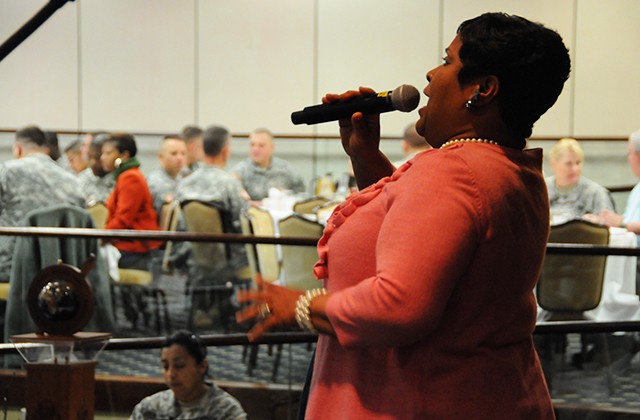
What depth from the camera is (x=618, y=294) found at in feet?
12.2

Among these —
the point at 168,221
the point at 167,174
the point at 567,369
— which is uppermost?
the point at 167,174

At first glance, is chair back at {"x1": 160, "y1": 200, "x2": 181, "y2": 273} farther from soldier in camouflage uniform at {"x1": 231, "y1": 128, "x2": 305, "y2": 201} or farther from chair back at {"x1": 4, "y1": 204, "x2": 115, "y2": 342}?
soldier in camouflage uniform at {"x1": 231, "y1": 128, "x2": 305, "y2": 201}

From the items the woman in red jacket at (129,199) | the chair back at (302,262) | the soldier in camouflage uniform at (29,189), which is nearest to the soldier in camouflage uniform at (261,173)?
the woman in red jacket at (129,199)

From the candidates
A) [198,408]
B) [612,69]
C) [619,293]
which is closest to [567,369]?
[619,293]

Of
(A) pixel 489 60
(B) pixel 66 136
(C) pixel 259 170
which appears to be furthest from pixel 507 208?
(B) pixel 66 136

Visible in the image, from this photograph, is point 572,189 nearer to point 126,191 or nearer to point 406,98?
point 126,191

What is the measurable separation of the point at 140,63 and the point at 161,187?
372 cm

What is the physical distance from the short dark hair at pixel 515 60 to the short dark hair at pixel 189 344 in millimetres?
2518

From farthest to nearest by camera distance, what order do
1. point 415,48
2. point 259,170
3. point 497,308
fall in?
point 415,48, point 259,170, point 497,308

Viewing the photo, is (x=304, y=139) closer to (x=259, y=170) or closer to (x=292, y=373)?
(x=259, y=170)

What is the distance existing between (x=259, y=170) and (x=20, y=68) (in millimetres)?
4089

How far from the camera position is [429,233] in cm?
132

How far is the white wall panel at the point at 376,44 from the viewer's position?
1106 centimetres

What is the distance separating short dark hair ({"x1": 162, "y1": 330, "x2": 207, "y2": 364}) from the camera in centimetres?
379
